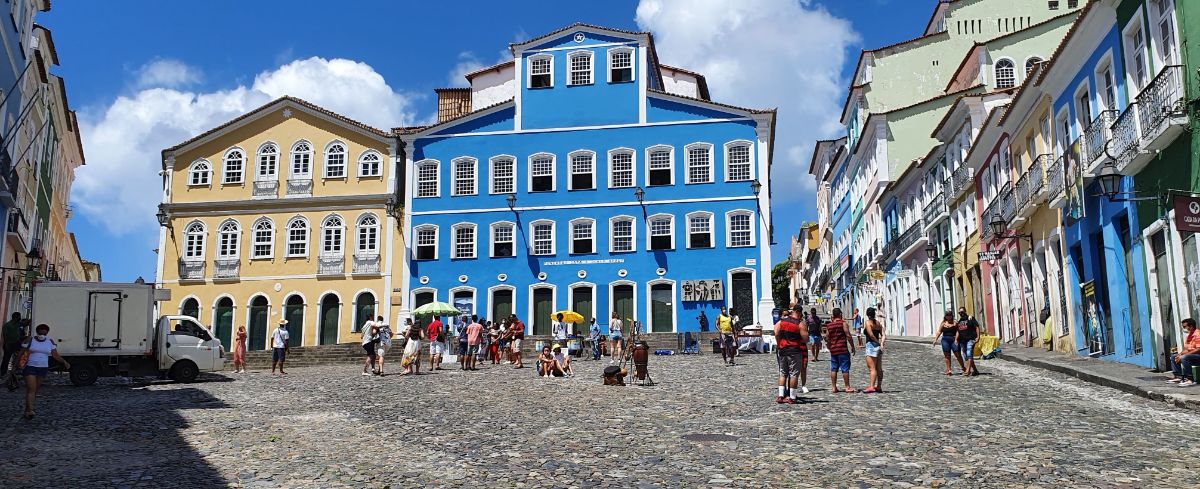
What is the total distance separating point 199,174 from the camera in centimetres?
4056

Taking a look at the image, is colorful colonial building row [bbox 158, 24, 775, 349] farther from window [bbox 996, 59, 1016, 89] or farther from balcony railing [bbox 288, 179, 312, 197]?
window [bbox 996, 59, 1016, 89]

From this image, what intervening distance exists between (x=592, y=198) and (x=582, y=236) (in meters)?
1.54

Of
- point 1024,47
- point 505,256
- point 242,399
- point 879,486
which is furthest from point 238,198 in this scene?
point 879,486

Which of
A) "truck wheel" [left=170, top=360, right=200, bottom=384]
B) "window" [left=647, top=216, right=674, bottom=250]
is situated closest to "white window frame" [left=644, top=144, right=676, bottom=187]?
"window" [left=647, top=216, right=674, bottom=250]

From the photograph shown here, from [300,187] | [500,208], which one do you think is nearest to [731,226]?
[500,208]

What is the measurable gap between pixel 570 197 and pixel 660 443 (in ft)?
94.0

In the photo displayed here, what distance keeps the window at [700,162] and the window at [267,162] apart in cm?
1670

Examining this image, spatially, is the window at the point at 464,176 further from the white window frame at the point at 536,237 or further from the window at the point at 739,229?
the window at the point at 739,229

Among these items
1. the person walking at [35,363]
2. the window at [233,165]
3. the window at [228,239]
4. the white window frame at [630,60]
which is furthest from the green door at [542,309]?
the person walking at [35,363]

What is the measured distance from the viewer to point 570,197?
3822 centimetres

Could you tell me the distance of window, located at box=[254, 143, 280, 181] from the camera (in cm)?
4009

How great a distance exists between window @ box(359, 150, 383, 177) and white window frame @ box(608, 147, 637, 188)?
9285 mm

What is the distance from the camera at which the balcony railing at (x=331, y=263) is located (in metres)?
38.8

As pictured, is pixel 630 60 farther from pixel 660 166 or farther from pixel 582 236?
pixel 582 236
